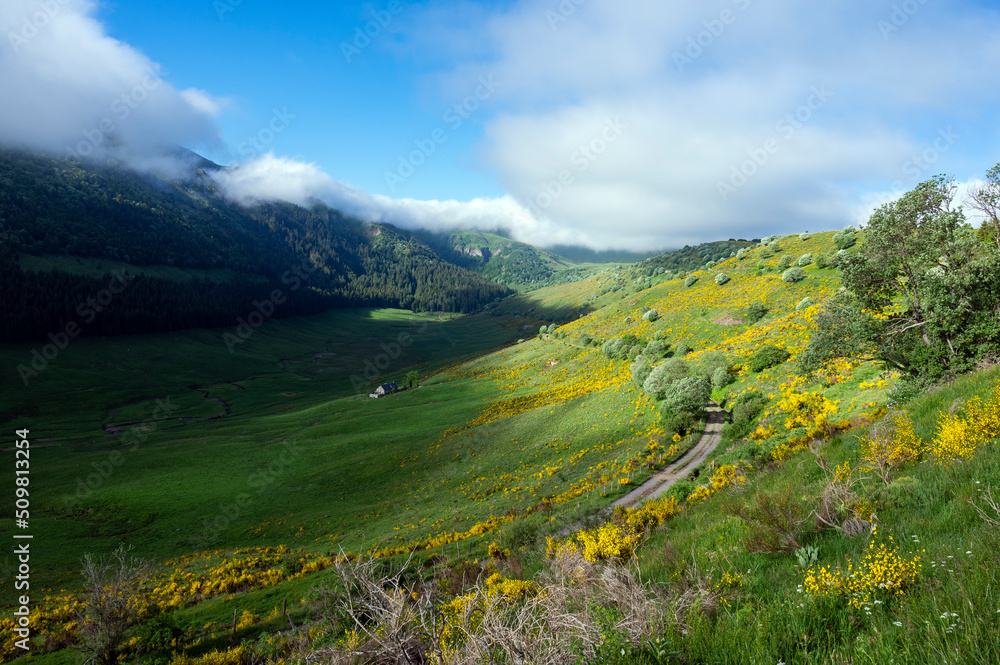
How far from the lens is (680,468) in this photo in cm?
2603

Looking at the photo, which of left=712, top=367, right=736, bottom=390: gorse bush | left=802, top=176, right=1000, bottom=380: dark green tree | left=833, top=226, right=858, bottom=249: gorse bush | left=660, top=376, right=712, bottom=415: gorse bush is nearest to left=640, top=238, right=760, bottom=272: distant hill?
left=833, top=226, right=858, bottom=249: gorse bush

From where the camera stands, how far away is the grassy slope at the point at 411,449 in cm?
2281

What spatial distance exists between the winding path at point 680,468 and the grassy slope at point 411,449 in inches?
59.8

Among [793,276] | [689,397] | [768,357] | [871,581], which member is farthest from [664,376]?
[871,581]

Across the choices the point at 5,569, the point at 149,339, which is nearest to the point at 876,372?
the point at 5,569

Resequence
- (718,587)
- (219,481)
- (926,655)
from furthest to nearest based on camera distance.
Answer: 1. (219,481)
2. (718,587)
3. (926,655)

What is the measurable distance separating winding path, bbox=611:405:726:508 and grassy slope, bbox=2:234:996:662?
1.52 meters

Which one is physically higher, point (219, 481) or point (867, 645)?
point (867, 645)

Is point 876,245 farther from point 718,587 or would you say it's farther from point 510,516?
point 510,516

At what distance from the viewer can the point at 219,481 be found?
147ft

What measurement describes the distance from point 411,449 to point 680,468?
3309 cm

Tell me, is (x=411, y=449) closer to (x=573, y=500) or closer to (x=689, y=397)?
(x=573, y=500)

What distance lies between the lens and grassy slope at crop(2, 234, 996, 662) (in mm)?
22812

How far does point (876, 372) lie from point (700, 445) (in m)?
11.7
